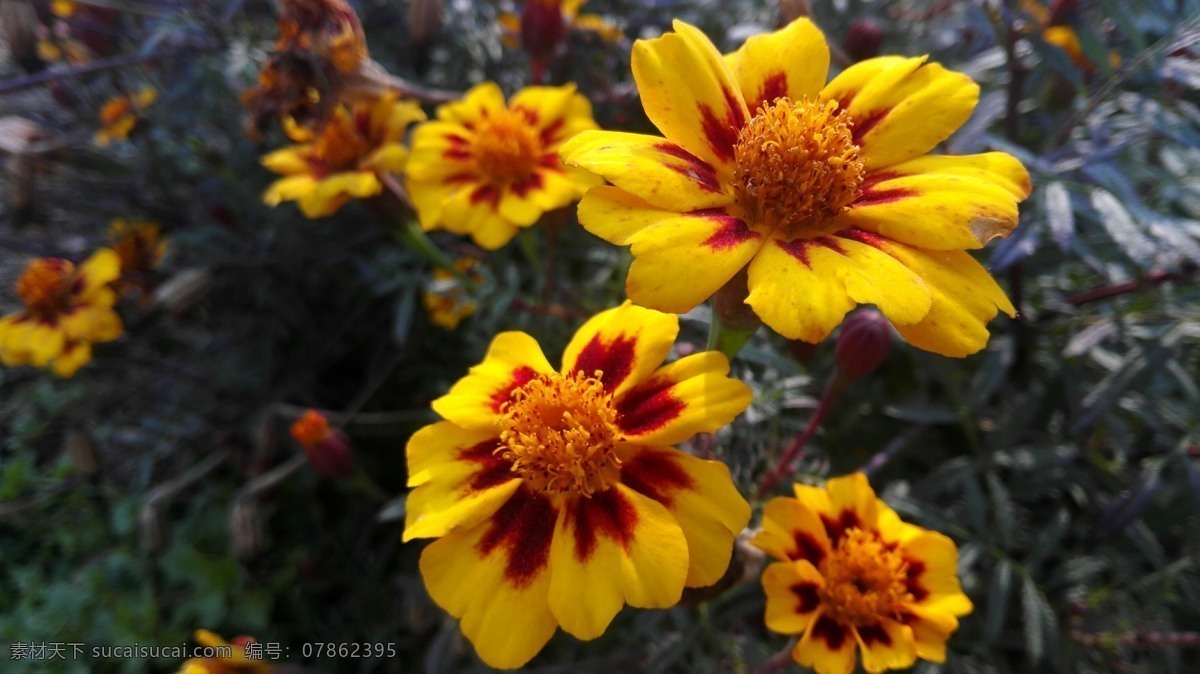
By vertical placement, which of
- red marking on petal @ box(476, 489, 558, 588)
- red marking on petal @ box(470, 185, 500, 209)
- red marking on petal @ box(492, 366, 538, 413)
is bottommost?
red marking on petal @ box(476, 489, 558, 588)

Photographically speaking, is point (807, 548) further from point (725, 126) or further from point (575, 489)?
point (725, 126)

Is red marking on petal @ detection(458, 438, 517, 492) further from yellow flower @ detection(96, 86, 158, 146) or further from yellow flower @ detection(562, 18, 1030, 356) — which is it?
yellow flower @ detection(96, 86, 158, 146)

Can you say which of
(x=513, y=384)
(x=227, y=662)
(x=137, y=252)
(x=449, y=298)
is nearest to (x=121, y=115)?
(x=137, y=252)

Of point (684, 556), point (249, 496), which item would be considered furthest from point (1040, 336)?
point (249, 496)

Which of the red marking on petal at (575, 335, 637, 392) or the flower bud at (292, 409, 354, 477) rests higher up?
the red marking on petal at (575, 335, 637, 392)

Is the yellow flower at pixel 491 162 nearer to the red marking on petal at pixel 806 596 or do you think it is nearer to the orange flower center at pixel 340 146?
the orange flower center at pixel 340 146

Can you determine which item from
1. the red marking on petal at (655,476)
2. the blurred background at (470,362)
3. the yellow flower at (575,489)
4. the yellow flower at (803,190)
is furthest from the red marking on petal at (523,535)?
the yellow flower at (803,190)

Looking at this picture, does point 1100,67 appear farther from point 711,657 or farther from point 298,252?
point 298,252

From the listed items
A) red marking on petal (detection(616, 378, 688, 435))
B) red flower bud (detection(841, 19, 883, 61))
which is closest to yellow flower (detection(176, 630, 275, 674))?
red marking on petal (detection(616, 378, 688, 435))
